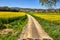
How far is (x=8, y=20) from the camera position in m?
28.9

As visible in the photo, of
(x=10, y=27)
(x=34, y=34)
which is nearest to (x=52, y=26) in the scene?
(x=34, y=34)

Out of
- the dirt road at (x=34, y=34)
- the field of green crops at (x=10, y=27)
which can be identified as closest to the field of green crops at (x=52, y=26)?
the dirt road at (x=34, y=34)

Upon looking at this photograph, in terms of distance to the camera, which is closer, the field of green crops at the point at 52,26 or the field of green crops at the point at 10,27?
the field of green crops at the point at 10,27

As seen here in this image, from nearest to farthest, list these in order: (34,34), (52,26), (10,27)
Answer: (34,34) → (52,26) → (10,27)

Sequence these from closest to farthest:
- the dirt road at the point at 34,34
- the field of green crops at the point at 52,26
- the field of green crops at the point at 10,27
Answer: the dirt road at the point at 34,34, the field of green crops at the point at 10,27, the field of green crops at the point at 52,26

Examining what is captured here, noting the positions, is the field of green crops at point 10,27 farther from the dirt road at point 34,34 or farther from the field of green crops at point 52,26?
the field of green crops at point 52,26

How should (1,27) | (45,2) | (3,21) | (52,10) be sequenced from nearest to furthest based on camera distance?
1. (1,27)
2. (3,21)
3. (45,2)
4. (52,10)

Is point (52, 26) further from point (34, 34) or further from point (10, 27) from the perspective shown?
point (10, 27)

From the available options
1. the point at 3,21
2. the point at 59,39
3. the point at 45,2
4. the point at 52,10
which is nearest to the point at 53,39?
the point at 59,39

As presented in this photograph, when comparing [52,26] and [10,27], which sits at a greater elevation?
[52,26]

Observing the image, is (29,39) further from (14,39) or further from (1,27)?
(1,27)

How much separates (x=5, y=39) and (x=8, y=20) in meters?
14.8

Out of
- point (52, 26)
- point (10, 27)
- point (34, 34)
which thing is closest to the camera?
point (34, 34)

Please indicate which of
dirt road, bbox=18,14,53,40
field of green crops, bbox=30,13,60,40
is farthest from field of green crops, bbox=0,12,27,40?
field of green crops, bbox=30,13,60,40
